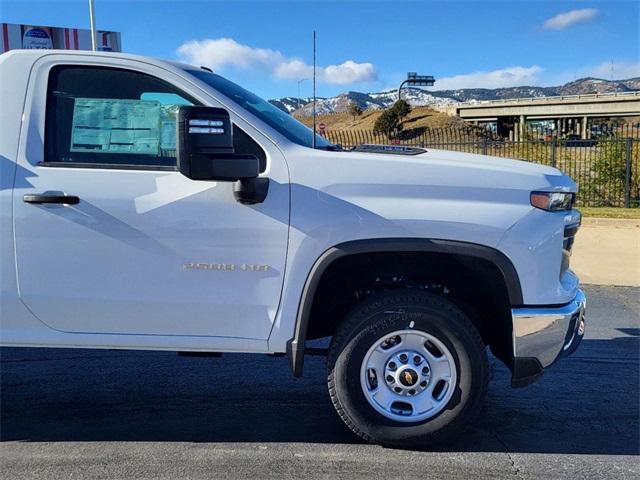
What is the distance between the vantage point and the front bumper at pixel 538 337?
311 centimetres

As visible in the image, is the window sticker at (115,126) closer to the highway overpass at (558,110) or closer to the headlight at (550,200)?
the headlight at (550,200)

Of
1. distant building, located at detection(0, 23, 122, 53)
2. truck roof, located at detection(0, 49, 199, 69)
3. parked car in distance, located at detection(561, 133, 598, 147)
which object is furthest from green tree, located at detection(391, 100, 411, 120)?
truck roof, located at detection(0, 49, 199, 69)

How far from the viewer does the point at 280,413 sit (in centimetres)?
385

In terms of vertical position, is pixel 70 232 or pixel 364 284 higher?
pixel 70 232

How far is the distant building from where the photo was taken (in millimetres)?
10242

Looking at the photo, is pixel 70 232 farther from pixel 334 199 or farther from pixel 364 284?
pixel 364 284

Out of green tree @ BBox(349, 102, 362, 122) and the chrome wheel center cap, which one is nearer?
the chrome wheel center cap

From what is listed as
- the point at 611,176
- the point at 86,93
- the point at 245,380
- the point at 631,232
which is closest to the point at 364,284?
the point at 245,380

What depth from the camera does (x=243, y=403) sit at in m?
4.02

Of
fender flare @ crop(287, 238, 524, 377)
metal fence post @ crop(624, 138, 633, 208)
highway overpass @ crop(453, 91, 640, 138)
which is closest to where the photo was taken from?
fender flare @ crop(287, 238, 524, 377)

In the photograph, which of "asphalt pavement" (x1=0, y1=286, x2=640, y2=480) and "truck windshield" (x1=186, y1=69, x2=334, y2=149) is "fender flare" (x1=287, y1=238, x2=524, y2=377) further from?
"asphalt pavement" (x1=0, y1=286, x2=640, y2=480)

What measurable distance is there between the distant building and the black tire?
8686 mm

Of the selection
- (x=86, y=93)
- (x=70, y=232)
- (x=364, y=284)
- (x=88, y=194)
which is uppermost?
(x=86, y=93)

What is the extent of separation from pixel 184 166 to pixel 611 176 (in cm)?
1470
